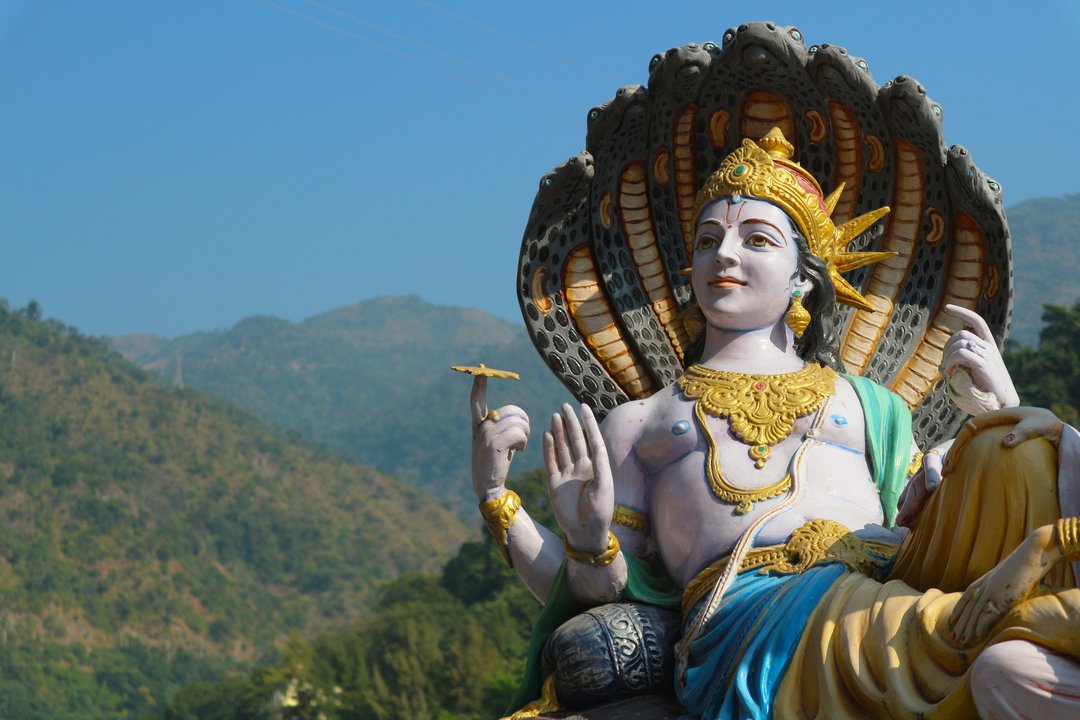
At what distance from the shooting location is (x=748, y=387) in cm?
727

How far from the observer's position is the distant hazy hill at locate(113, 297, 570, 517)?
12688cm

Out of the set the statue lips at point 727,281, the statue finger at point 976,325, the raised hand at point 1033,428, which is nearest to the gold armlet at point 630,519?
the statue lips at point 727,281

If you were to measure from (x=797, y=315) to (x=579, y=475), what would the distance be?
4.49ft

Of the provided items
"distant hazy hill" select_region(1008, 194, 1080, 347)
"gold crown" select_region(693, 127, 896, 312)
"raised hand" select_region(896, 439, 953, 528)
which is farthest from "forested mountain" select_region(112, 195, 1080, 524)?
"raised hand" select_region(896, 439, 953, 528)

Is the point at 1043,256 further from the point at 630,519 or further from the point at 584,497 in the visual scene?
the point at 584,497

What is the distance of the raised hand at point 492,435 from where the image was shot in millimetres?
6902

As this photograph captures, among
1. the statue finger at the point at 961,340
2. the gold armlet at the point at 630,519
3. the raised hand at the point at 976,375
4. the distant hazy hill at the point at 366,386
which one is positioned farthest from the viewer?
the distant hazy hill at the point at 366,386

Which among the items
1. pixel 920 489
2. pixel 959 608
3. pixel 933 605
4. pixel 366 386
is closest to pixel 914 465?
pixel 920 489

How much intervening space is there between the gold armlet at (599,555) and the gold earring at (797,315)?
127cm

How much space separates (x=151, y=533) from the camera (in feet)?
220

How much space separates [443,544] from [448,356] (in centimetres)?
11407

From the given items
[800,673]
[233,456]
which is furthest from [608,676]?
[233,456]

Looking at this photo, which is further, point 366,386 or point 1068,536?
point 366,386

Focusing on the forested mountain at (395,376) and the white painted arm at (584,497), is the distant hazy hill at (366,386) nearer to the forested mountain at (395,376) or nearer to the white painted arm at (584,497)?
the forested mountain at (395,376)
